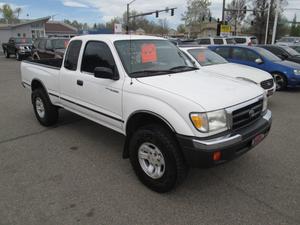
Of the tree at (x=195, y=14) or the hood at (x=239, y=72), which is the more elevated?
the tree at (x=195, y=14)

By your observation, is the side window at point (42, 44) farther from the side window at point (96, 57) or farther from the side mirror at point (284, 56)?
the side mirror at point (284, 56)

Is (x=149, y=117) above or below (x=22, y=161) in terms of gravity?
above

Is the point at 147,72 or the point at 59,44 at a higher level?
the point at 59,44

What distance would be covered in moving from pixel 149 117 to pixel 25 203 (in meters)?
1.74

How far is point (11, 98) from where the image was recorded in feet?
27.1

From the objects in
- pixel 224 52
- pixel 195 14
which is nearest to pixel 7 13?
pixel 195 14

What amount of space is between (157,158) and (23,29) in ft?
141

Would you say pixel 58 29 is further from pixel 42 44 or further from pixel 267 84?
pixel 267 84

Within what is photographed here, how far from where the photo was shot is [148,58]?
3.66m

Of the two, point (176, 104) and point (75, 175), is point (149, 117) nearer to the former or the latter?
point (176, 104)

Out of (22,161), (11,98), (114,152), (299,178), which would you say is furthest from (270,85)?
(11,98)

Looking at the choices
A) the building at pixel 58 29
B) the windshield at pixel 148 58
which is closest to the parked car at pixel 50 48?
the windshield at pixel 148 58

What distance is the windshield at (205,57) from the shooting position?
785 centimetres

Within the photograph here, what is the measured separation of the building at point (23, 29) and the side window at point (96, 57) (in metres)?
40.5
